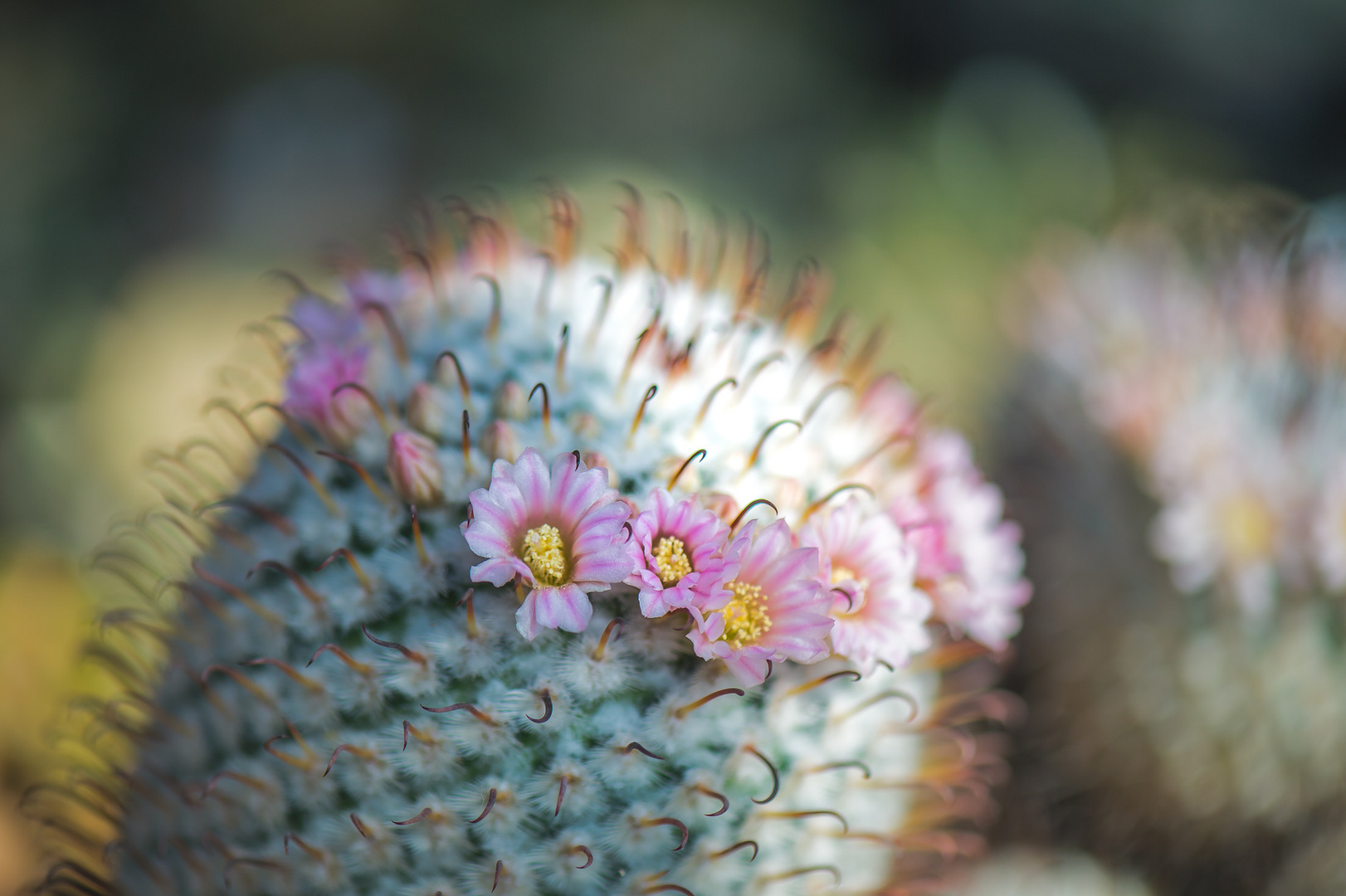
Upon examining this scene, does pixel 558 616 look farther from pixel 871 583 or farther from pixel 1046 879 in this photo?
pixel 1046 879

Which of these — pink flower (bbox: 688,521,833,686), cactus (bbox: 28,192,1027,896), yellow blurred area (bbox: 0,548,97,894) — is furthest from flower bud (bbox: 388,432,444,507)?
yellow blurred area (bbox: 0,548,97,894)

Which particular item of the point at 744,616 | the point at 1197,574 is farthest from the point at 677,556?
the point at 1197,574

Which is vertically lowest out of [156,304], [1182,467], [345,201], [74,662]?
[74,662]

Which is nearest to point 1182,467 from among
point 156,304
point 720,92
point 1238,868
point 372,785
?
point 1238,868

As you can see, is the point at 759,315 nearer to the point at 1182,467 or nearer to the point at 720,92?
the point at 1182,467

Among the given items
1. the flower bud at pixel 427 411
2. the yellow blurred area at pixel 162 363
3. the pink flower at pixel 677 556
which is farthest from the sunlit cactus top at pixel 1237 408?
the yellow blurred area at pixel 162 363

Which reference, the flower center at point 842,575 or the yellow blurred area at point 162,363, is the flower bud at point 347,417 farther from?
the yellow blurred area at point 162,363

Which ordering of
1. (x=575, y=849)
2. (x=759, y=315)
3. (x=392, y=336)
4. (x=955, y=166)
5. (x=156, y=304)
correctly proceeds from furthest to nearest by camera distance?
(x=955, y=166) < (x=156, y=304) < (x=759, y=315) < (x=392, y=336) < (x=575, y=849)
